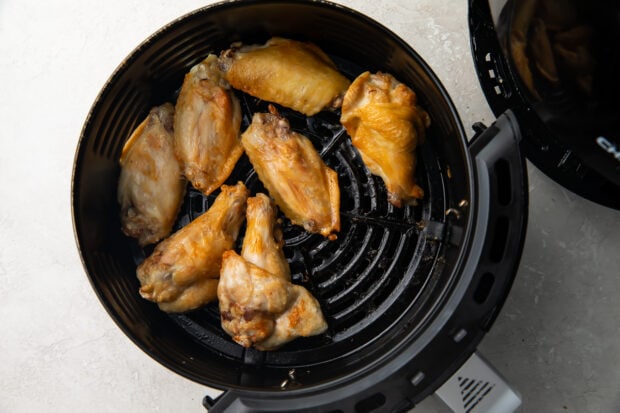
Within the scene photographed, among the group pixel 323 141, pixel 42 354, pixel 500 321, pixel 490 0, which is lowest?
pixel 42 354

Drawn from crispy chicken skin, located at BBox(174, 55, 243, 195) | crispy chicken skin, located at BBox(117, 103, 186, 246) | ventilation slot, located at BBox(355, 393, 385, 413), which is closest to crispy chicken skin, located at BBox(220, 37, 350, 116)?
crispy chicken skin, located at BBox(174, 55, 243, 195)

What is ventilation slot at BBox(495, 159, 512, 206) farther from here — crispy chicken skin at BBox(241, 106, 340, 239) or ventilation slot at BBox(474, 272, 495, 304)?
crispy chicken skin at BBox(241, 106, 340, 239)

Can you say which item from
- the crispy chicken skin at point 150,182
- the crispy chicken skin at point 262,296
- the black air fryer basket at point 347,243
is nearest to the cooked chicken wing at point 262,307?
the crispy chicken skin at point 262,296

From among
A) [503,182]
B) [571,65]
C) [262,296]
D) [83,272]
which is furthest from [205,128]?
[571,65]

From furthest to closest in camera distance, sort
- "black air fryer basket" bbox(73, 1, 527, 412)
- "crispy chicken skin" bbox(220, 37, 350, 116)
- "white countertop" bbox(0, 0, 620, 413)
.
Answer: "white countertop" bbox(0, 0, 620, 413) → "crispy chicken skin" bbox(220, 37, 350, 116) → "black air fryer basket" bbox(73, 1, 527, 412)

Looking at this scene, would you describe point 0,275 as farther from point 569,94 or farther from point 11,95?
point 569,94

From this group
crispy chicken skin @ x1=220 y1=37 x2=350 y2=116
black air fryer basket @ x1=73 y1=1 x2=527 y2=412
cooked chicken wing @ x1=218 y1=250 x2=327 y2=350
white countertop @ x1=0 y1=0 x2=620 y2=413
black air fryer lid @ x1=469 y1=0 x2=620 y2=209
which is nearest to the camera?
black air fryer lid @ x1=469 y1=0 x2=620 y2=209

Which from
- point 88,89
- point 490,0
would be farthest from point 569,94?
point 88,89
